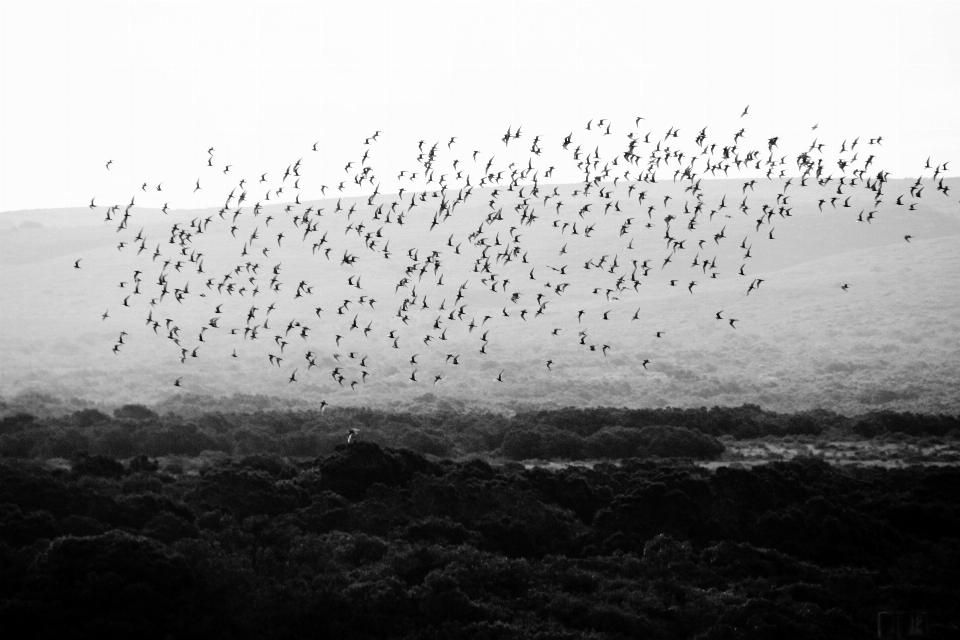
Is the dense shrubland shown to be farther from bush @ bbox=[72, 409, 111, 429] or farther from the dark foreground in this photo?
the dark foreground

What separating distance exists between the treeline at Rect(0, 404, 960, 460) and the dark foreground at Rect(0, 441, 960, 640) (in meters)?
7.72

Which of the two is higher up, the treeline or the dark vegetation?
the dark vegetation

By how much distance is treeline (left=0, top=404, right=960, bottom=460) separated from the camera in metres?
38.3

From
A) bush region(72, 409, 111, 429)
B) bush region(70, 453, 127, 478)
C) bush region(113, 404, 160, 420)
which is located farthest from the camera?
bush region(113, 404, 160, 420)

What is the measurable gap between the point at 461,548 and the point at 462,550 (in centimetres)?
20

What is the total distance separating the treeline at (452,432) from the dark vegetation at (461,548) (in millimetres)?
1993

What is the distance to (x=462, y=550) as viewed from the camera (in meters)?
22.8

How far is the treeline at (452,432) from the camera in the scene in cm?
3834

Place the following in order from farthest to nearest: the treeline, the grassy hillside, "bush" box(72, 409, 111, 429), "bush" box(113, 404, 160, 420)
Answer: the grassy hillside, "bush" box(113, 404, 160, 420), "bush" box(72, 409, 111, 429), the treeline

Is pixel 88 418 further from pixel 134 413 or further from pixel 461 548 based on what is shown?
pixel 461 548

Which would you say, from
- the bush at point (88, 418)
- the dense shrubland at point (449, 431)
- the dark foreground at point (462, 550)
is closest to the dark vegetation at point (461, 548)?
the dark foreground at point (462, 550)

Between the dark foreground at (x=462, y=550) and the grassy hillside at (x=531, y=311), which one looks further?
the grassy hillside at (x=531, y=311)

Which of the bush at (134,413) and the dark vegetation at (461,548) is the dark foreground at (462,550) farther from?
the bush at (134,413)

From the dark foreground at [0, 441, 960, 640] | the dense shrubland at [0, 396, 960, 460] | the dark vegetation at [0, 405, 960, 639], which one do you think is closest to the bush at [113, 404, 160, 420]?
the dense shrubland at [0, 396, 960, 460]
